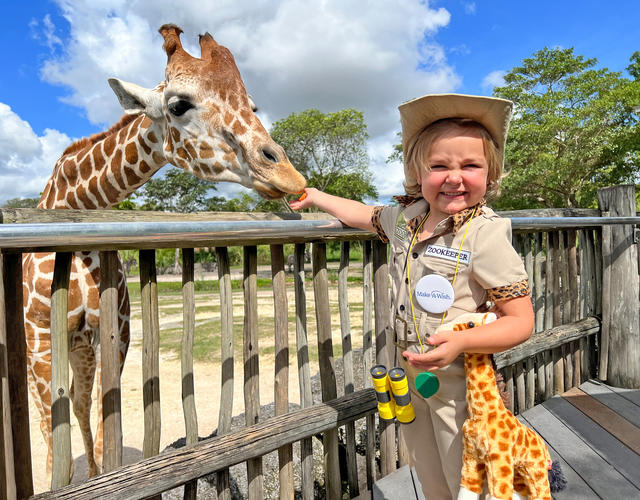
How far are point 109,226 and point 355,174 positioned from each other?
2687 cm

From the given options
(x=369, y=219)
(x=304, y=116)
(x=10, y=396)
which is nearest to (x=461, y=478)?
(x=369, y=219)

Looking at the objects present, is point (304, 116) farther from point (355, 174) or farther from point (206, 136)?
point (206, 136)

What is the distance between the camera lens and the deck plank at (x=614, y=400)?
2814 millimetres

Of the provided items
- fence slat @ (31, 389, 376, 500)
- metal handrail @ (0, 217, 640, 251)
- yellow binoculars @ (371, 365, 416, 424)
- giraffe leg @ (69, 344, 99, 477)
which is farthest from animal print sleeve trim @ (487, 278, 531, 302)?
giraffe leg @ (69, 344, 99, 477)

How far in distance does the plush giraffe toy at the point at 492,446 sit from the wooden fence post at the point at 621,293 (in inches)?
99.4

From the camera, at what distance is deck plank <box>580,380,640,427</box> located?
2814 mm

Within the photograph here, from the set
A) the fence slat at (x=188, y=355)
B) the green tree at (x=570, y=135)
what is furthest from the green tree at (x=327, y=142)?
the fence slat at (x=188, y=355)

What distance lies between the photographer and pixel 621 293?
3.30 metres

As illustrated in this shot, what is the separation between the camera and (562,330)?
317 centimetres

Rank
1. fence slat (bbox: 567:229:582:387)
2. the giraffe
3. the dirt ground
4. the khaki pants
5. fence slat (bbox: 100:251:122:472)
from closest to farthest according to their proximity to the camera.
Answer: the khaki pants
fence slat (bbox: 100:251:122:472)
the giraffe
fence slat (bbox: 567:229:582:387)
the dirt ground

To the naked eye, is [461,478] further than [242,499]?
No

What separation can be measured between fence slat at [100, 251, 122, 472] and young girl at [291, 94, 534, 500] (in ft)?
3.47

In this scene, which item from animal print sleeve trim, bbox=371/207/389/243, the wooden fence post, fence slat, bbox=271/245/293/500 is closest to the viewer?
animal print sleeve trim, bbox=371/207/389/243

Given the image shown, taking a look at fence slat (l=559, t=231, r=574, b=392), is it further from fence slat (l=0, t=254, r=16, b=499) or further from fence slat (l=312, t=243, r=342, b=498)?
fence slat (l=0, t=254, r=16, b=499)
